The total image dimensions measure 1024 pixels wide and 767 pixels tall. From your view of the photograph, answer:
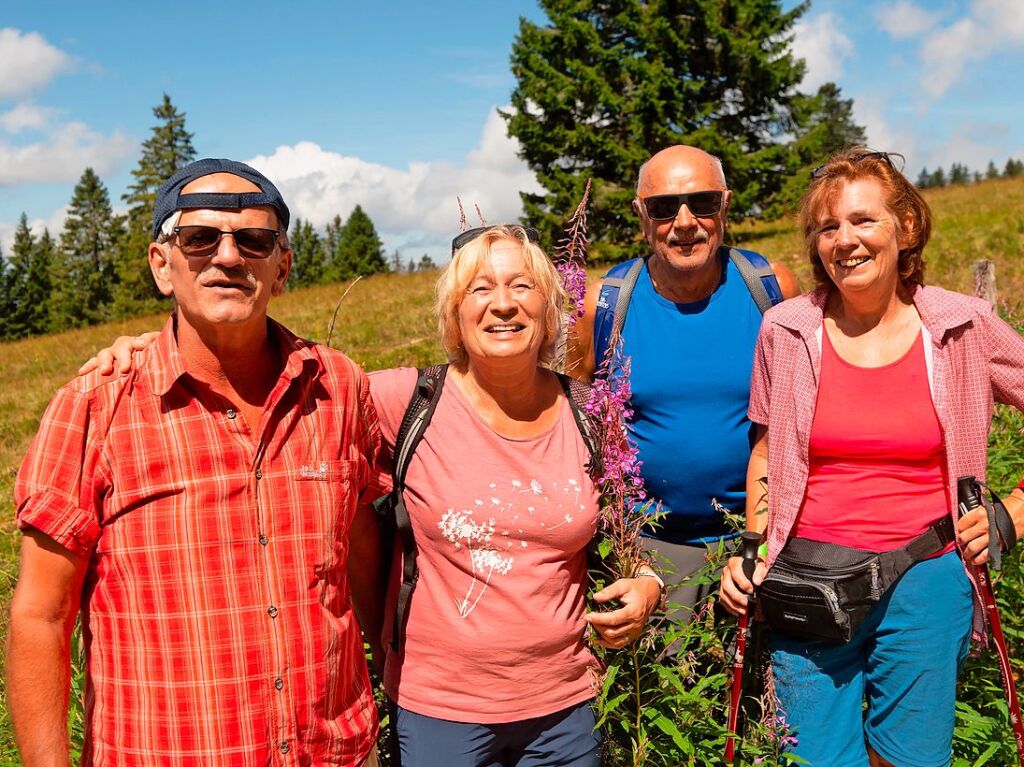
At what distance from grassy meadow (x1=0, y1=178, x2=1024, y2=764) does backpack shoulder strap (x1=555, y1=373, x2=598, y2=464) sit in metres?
3.18

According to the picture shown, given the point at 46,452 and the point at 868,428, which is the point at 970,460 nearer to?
the point at 868,428

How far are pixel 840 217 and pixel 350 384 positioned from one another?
5.76 feet

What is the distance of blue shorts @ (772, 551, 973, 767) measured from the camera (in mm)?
2770

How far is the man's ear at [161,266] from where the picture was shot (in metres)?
2.22

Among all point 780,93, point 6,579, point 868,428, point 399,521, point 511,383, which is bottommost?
point 6,579

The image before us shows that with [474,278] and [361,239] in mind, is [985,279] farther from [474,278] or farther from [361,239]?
[361,239]

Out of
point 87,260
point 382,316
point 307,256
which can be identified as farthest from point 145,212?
point 382,316

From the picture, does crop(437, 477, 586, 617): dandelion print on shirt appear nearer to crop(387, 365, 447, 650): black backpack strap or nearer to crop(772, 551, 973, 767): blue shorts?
crop(387, 365, 447, 650): black backpack strap

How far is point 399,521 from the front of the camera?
2596 mm

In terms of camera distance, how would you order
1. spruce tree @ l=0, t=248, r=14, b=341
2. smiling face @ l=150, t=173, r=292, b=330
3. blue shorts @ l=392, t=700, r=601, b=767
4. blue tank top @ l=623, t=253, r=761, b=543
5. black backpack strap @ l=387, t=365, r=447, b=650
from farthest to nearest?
spruce tree @ l=0, t=248, r=14, b=341 < blue tank top @ l=623, t=253, r=761, b=543 < black backpack strap @ l=387, t=365, r=447, b=650 < blue shorts @ l=392, t=700, r=601, b=767 < smiling face @ l=150, t=173, r=292, b=330

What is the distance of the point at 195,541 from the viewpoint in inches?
79.0

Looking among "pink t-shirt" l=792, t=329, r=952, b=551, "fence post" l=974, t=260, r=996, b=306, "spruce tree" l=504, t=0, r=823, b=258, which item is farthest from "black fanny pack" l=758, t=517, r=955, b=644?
"spruce tree" l=504, t=0, r=823, b=258

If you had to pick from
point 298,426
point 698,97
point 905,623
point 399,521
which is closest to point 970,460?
point 905,623

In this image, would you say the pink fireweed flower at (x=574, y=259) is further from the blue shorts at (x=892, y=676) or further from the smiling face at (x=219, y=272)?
the blue shorts at (x=892, y=676)
